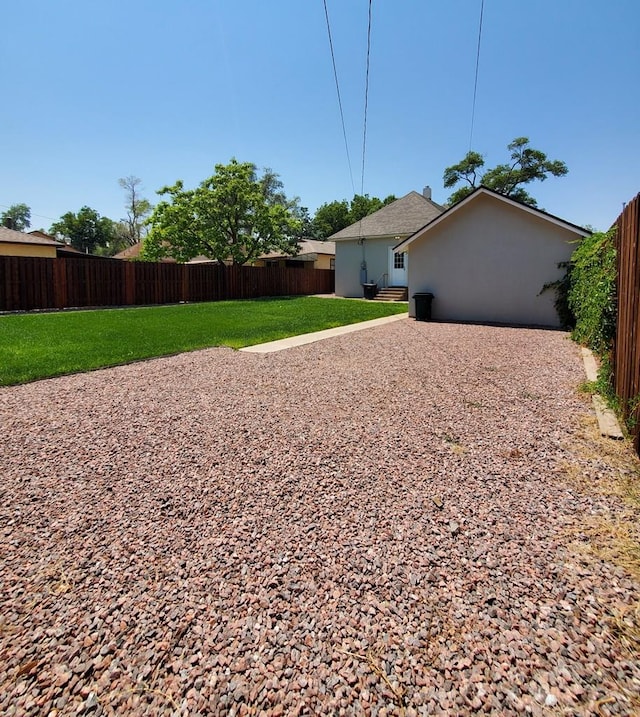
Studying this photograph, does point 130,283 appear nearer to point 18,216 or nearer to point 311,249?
point 311,249

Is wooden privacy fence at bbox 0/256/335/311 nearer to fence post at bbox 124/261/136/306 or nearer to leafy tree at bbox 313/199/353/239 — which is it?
fence post at bbox 124/261/136/306

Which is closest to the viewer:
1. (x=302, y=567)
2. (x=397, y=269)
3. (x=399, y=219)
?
(x=302, y=567)

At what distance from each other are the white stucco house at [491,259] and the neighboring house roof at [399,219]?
807cm

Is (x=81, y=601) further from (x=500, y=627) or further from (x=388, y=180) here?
(x=388, y=180)

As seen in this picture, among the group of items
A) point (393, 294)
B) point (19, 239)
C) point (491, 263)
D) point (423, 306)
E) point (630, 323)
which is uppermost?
point (19, 239)

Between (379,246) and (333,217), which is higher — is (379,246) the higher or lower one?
the lower one

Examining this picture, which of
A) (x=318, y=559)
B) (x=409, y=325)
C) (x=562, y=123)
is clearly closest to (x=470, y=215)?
(x=409, y=325)

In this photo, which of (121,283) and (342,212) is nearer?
(121,283)

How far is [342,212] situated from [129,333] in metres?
50.0

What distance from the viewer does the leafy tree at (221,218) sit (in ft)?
79.1

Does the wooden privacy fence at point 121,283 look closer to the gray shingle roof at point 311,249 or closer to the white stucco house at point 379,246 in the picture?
the white stucco house at point 379,246

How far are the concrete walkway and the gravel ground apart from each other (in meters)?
3.67

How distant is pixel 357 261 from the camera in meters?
23.3

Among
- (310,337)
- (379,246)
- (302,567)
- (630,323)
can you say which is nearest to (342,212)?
(379,246)
